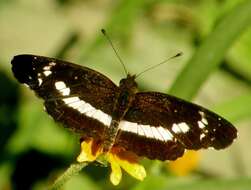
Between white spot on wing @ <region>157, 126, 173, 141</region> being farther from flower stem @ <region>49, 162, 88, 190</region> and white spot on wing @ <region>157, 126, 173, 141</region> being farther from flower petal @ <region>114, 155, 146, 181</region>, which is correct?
flower stem @ <region>49, 162, 88, 190</region>

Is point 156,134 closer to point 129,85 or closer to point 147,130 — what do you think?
point 147,130

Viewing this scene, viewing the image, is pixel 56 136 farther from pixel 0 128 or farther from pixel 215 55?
pixel 215 55

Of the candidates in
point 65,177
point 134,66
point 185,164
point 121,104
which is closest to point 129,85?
point 121,104

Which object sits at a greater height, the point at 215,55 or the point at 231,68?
the point at 215,55

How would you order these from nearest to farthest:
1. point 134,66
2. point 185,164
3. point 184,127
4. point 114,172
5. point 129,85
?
point 114,172, point 184,127, point 129,85, point 185,164, point 134,66

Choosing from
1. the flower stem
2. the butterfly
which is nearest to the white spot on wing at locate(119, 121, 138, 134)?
the butterfly

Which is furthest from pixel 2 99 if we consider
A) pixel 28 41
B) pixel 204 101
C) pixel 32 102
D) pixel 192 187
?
pixel 192 187
